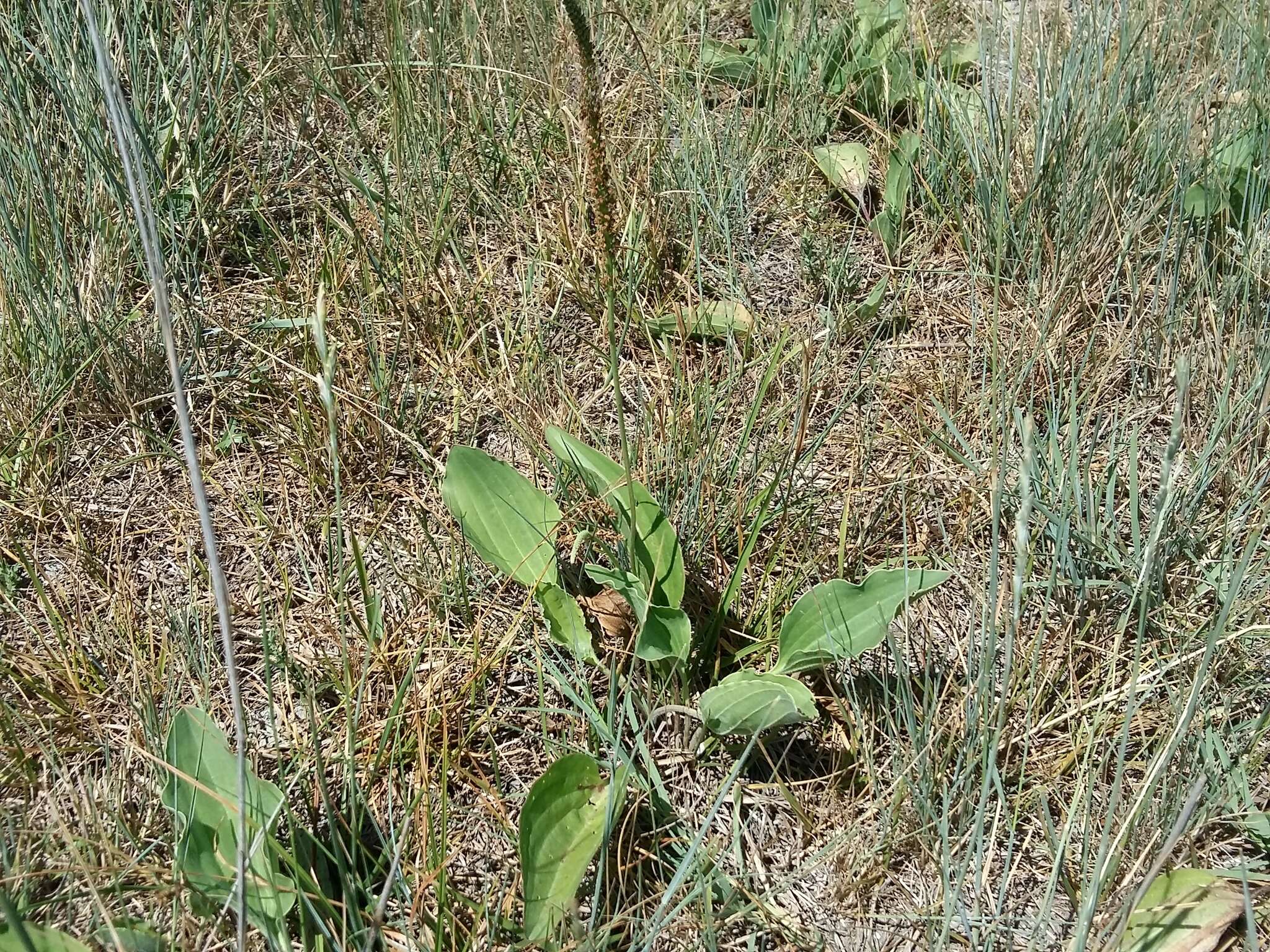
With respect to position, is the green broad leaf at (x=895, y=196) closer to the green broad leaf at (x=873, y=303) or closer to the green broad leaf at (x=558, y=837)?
the green broad leaf at (x=873, y=303)

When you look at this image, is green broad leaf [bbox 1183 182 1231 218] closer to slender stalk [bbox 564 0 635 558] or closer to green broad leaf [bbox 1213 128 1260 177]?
green broad leaf [bbox 1213 128 1260 177]

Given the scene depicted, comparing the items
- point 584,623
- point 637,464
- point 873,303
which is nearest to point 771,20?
point 873,303

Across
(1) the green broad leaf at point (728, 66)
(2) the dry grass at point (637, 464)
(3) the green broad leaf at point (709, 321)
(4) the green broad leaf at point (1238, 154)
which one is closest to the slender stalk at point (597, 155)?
(2) the dry grass at point (637, 464)

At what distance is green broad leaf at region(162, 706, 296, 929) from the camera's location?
1.02 m

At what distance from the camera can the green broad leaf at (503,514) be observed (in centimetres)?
Result: 137

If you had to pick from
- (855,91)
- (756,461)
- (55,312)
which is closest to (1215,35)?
(855,91)

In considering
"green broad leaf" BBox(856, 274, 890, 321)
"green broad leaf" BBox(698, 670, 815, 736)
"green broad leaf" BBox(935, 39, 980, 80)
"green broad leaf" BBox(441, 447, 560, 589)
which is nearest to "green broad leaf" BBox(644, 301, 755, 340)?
"green broad leaf" BBox(856, 274, 890, 321)

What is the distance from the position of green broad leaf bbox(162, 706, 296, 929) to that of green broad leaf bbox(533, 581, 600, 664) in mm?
383

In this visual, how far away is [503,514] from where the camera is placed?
139cm

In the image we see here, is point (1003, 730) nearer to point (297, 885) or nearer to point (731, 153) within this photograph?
point (297, 885)

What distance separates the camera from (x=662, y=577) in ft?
4.29

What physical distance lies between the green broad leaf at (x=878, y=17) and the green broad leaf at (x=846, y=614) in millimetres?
1469

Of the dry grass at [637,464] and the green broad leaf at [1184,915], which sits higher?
the dry grass at [637,464]

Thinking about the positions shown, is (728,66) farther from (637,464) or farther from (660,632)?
(660,632)
